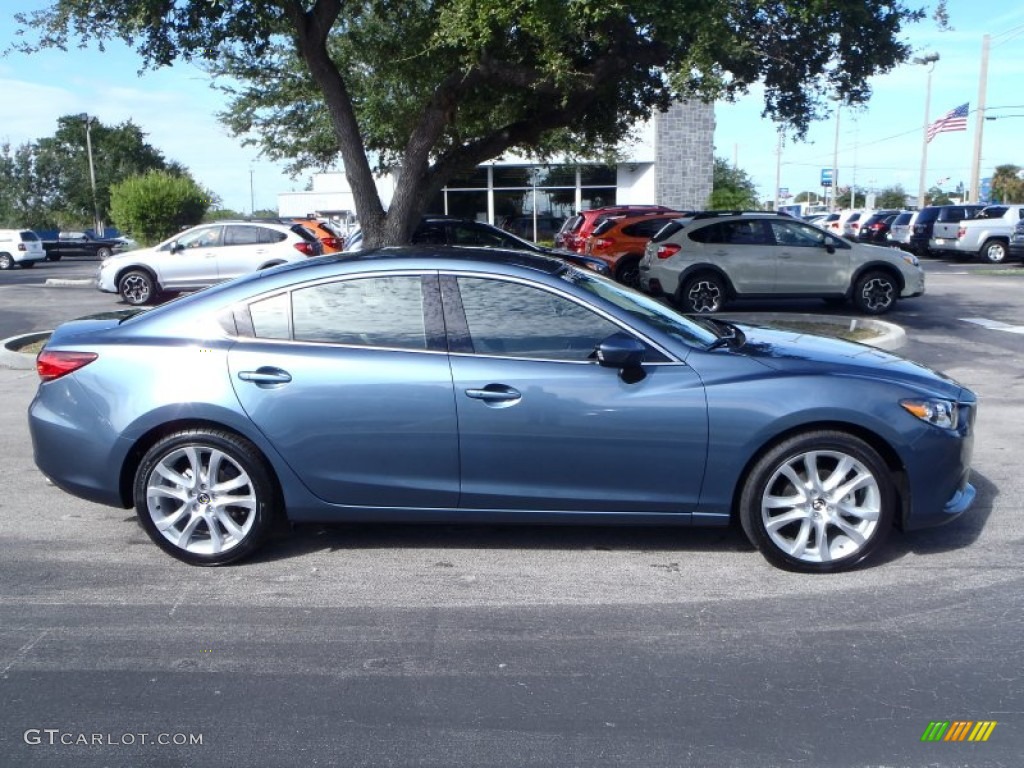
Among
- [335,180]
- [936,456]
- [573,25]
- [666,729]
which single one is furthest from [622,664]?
[335,180]

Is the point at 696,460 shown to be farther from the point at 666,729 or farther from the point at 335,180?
the point at 335,180

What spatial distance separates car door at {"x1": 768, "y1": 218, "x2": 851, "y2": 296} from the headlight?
10870 millimetres

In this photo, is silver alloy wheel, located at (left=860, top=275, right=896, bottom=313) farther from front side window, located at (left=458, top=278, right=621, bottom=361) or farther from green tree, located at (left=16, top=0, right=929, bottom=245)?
front side window, located at (left=458, top=278, right=621, bottom=361)

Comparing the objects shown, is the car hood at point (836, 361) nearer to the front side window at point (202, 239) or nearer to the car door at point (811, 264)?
the car door at point (811, 264)

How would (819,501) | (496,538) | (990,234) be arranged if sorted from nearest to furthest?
(819,501) → (496,538) → (990,234)

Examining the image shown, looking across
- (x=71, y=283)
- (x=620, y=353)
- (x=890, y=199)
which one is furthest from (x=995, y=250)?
(x=890, y=199)

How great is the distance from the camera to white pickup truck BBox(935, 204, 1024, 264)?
2897cm

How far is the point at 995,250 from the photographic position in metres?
29.1

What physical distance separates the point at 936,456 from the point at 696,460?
121cm

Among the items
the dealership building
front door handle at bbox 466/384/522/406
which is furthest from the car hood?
the dealership building

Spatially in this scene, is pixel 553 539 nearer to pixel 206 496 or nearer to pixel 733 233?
pixel 206 496

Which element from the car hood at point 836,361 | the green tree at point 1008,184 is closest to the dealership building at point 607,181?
the car hood at point 836,361

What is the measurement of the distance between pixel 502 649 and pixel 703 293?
12037 millimetres

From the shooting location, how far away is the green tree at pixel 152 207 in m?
25.2
